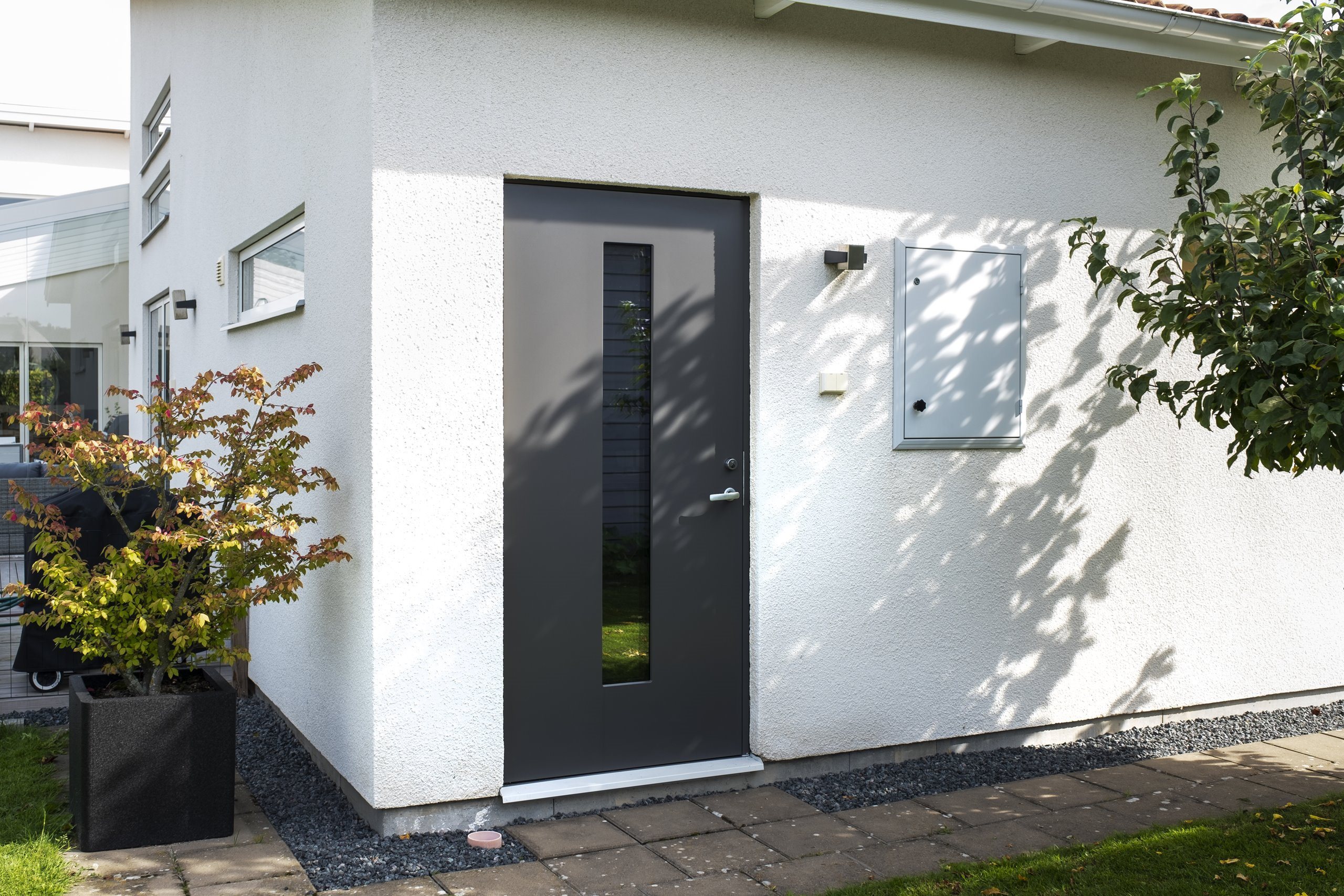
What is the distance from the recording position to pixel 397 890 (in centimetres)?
396

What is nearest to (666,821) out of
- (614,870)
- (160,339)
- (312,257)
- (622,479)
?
(614,870)

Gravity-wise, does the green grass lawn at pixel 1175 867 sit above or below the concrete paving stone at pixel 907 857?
above

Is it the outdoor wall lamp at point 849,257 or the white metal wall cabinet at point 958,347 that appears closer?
the outdoor wall lamp at point 849,257

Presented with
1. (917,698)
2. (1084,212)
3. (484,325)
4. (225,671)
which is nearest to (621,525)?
(484,325)

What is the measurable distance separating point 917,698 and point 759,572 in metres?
1.12

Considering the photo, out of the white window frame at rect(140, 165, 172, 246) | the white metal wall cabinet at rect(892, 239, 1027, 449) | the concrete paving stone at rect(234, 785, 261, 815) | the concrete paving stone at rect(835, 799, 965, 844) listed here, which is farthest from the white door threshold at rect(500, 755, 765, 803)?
the white window frame at rect(140, 165, 172, 246)

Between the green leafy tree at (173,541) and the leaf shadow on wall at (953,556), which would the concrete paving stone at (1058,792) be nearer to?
the leaf shadow on wall at (953,556)

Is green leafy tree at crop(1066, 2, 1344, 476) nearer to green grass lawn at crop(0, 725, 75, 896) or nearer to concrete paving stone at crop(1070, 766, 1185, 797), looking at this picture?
concrete paving stone at crop(1070, 766, 1185, 797)

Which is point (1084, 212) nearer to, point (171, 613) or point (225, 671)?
point (171, 613)

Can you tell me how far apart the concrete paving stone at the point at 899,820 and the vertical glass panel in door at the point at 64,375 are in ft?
40.4

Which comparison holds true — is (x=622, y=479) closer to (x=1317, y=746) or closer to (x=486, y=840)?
(x=486, y=840)

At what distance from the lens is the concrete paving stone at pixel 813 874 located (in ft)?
13.1

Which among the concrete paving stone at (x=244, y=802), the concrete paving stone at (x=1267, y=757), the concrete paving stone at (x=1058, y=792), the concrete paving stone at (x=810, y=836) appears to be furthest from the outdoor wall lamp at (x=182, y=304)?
the concrete paving stone at (x=1267, y=757)

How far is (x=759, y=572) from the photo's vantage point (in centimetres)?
512
